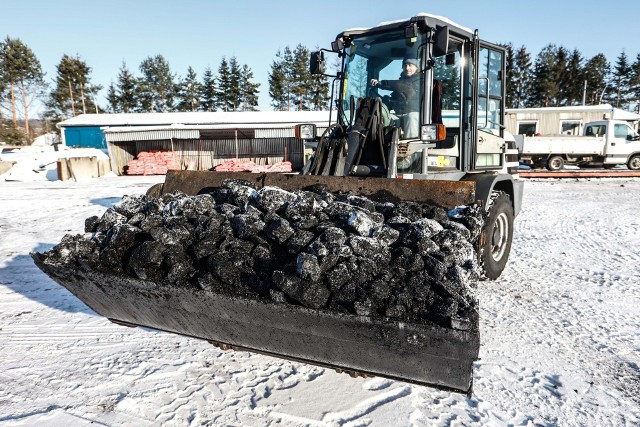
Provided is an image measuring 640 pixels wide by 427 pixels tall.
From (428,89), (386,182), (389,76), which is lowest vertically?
(386,182)

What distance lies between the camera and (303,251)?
2.63m

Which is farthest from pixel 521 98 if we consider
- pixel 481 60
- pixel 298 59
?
pixel 481 60

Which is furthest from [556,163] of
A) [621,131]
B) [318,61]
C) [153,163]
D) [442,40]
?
[153,163]

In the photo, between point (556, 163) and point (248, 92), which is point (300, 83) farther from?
point (556, 163)

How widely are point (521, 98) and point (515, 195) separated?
5575 cm

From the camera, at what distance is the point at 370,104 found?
183 inches

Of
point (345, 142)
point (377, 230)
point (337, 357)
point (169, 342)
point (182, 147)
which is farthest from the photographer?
point (182, 147)

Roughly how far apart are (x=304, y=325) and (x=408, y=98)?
3176mm

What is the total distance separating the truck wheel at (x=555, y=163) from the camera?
64.2 ft

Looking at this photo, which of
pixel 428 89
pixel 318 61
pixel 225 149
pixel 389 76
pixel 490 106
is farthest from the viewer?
pixel 225 149

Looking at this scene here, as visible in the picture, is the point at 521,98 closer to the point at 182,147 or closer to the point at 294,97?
the point at 294,97

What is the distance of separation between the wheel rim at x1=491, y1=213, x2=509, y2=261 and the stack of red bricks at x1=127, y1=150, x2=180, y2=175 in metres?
19.5

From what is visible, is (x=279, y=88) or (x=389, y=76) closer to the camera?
→ (x=389, y=76)

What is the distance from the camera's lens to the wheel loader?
7.22ft
